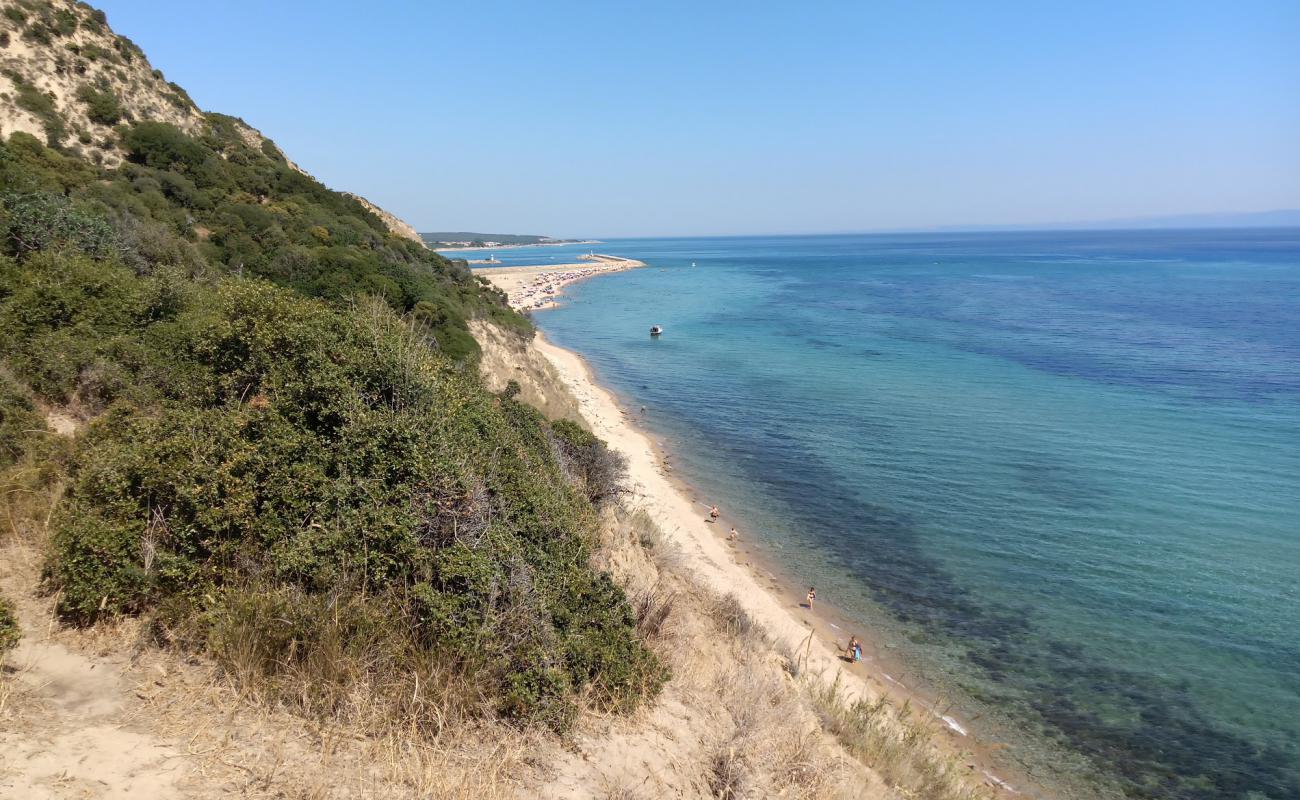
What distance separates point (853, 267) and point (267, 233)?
15895 cm

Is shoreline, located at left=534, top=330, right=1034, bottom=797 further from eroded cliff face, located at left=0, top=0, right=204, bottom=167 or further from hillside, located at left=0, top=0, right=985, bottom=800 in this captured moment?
eroded cliff face, located at left=0, top=0, right=204, bottom=167

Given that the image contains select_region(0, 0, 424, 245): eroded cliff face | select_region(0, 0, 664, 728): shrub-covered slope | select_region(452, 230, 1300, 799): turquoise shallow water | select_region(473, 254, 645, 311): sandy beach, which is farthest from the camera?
select_region(473, 254, 645, 311): sandy beach

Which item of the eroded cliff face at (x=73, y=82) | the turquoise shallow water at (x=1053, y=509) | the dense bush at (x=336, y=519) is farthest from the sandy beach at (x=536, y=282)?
the dense bush at (x=336, y=519)

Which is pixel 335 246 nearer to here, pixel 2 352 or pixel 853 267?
pixel 2 352

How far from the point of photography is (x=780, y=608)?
1856 centimetres

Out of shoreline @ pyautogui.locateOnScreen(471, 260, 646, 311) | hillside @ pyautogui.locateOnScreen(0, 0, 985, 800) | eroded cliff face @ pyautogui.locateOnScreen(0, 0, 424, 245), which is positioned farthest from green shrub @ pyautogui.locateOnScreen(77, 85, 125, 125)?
shoreline @ pyautogui.locateOnScreen(471, 260, 646, 311)

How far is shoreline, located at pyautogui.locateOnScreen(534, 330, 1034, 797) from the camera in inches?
538

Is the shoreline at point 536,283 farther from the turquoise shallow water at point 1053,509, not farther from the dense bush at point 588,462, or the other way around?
the dense bush at point 588,462

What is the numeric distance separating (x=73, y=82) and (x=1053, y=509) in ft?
151

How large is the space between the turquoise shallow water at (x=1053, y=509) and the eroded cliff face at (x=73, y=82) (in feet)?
97.2

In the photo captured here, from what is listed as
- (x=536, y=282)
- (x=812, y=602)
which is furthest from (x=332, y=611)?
(x=536, y=282)

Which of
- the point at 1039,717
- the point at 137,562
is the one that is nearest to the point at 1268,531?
the point at 1039,717

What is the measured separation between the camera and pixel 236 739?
5.45 meters

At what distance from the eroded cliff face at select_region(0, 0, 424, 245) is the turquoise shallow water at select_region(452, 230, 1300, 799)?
29613 millimetres
